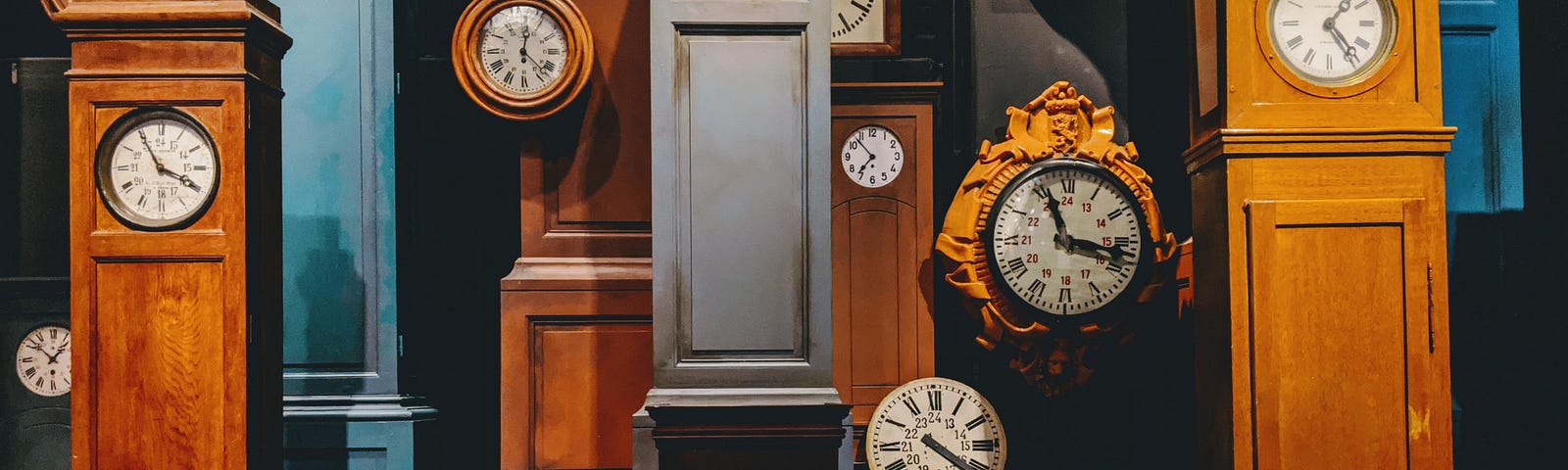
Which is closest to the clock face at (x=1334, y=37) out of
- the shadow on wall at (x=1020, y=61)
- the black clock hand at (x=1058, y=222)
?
the black clock hand at (x=1058, y=222)

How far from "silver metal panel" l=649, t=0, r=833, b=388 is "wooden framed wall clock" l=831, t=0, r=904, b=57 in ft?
5.19

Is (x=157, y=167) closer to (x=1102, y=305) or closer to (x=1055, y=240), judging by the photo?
(x=1055, y=240)

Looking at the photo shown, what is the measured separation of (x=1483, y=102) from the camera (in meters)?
4.61

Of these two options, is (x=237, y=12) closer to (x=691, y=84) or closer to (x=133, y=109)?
(x=133, y=109)

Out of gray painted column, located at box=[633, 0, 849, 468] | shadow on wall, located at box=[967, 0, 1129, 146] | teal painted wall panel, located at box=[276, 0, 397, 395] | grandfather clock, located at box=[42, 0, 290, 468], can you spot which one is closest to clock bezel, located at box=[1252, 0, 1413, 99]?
gray painted column, located at box=[633, 0, 849, 468]

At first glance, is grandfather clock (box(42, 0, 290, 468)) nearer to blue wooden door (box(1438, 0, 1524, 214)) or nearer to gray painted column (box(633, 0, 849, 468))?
gray painted column (box(633, 0, 849, 468))

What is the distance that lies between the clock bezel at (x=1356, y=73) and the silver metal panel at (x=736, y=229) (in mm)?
1118

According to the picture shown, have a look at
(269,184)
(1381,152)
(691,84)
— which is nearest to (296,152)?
(269,184)

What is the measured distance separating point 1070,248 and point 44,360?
348cm

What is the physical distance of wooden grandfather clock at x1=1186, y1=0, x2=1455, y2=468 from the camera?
310cm

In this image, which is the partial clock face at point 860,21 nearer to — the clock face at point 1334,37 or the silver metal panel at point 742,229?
the silver metal panel at point 742,229

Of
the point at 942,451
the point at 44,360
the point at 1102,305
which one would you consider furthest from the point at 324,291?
the point at 1102,305

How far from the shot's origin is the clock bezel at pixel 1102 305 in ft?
14.3

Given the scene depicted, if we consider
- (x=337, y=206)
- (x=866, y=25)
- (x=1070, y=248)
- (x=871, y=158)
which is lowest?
(x=1070, y=248)
